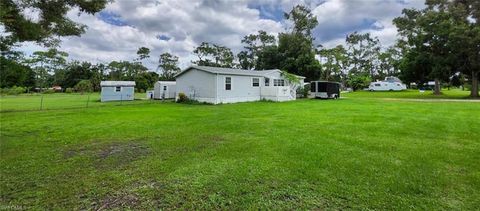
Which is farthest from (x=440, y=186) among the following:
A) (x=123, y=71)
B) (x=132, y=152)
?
(x=123, y=71)

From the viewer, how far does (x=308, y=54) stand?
34406mm

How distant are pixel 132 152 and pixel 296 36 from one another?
34.7 metres

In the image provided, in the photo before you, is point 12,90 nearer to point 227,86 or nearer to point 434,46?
point 227,86

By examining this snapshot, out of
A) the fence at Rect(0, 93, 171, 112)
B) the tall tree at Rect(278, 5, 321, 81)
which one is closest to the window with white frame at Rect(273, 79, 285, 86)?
the tall tree at Rect(278, 5, 321, 81)

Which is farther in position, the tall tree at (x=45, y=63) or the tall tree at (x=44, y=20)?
the tall tree at (x=45, y=63)

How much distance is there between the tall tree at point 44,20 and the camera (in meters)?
6.39

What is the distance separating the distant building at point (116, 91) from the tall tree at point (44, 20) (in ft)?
57.8

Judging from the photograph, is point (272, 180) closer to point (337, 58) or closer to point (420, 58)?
point (420, 58)

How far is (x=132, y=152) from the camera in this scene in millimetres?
5230

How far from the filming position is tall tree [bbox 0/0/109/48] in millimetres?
6391

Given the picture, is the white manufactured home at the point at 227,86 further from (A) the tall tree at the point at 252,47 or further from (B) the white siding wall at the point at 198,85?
(A) the tall tree at the point at 252,47

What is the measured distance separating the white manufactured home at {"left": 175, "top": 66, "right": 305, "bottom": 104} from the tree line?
31.8 feet

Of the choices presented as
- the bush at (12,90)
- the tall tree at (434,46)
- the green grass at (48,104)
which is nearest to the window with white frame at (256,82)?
the green grass at (48,104)

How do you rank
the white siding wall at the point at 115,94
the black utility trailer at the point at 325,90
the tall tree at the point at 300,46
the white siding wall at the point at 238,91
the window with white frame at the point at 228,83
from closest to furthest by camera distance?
the white siding wall at the point at 238,91
the window with white frame at the point at 228,83
the black utility trailer at the point at 325,90
the white siding wall at the point at 115,94
the tall tree at the point at 300,46
